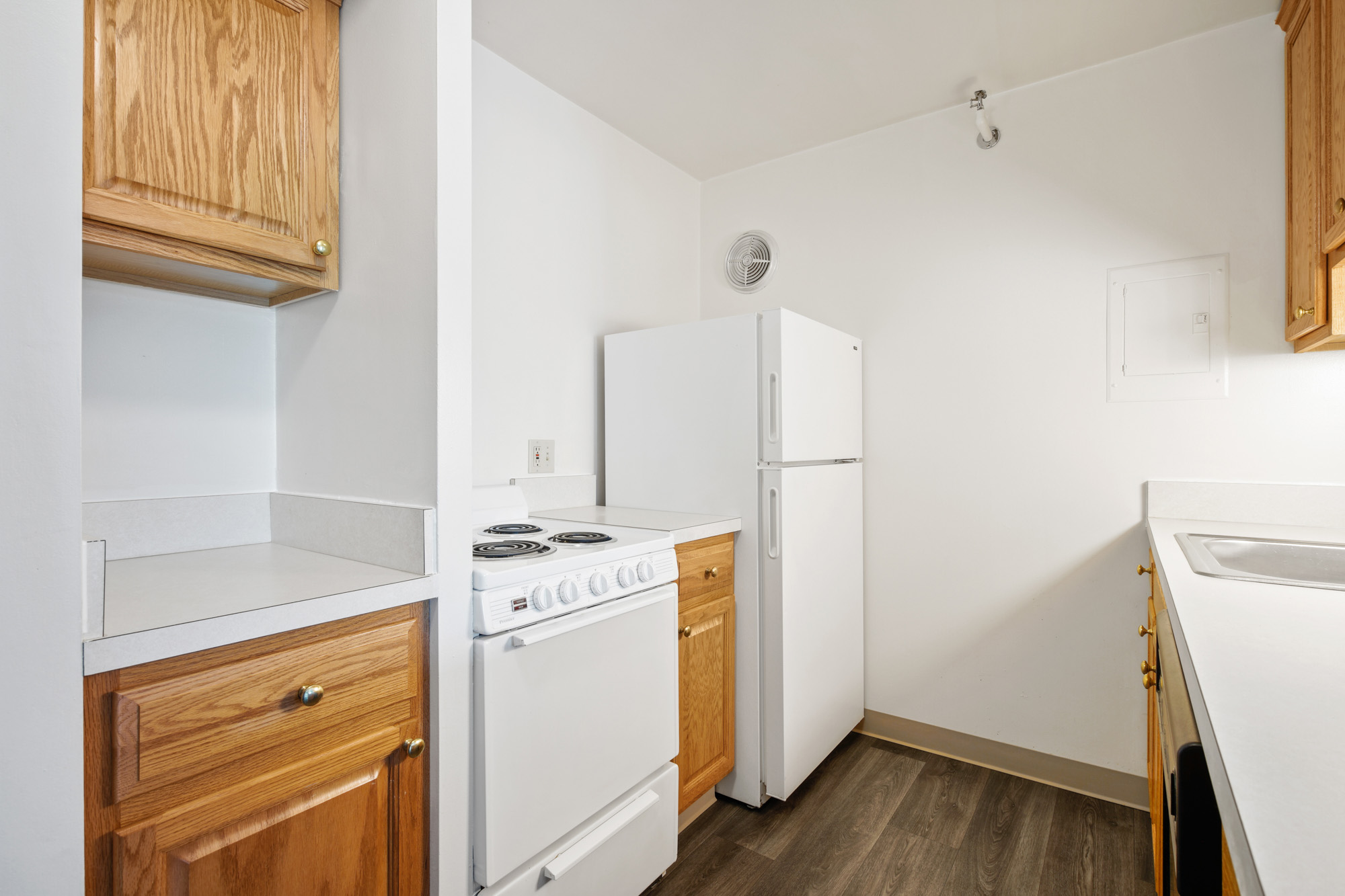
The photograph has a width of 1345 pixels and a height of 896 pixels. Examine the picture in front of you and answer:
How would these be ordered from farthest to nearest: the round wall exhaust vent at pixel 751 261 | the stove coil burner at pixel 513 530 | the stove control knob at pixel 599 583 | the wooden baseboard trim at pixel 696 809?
1. the round wall exhaust vent at pixel 751 261
2. the wooden baseboard trim at pixel 696 809
3. the stove coil burner at pixel 513 530
4. the stove control knob at pixel 599 583

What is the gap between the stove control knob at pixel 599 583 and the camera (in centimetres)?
144

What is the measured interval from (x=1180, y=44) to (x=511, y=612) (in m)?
2.63

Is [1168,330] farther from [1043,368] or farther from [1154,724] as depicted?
[1154,724]

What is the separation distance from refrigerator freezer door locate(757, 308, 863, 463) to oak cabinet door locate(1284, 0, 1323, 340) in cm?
125

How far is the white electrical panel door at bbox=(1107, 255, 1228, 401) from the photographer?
1977 millimetres

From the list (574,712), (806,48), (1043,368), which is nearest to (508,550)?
(574,712)

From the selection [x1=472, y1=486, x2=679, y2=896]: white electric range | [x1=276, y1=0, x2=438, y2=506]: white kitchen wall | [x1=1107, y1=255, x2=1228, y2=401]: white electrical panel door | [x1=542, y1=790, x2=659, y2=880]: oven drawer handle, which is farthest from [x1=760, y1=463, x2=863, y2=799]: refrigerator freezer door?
[x1=276, y1=0, x2=438, y2=506]: white kitchen wall

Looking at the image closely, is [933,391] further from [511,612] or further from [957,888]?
[511,612]

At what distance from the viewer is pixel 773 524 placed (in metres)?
2.01

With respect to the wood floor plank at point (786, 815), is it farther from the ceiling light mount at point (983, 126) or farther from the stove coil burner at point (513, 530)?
the ceiling light mount at point (983, 126)

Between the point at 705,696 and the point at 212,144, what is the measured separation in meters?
1.79

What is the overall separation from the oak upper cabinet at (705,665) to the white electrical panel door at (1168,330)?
1.43m

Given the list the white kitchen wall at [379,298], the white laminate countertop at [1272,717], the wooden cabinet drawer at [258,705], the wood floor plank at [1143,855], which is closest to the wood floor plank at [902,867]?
the wood floor plank at [1143,855]

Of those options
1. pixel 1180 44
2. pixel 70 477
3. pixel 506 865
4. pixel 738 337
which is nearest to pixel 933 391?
pixel 738 337
